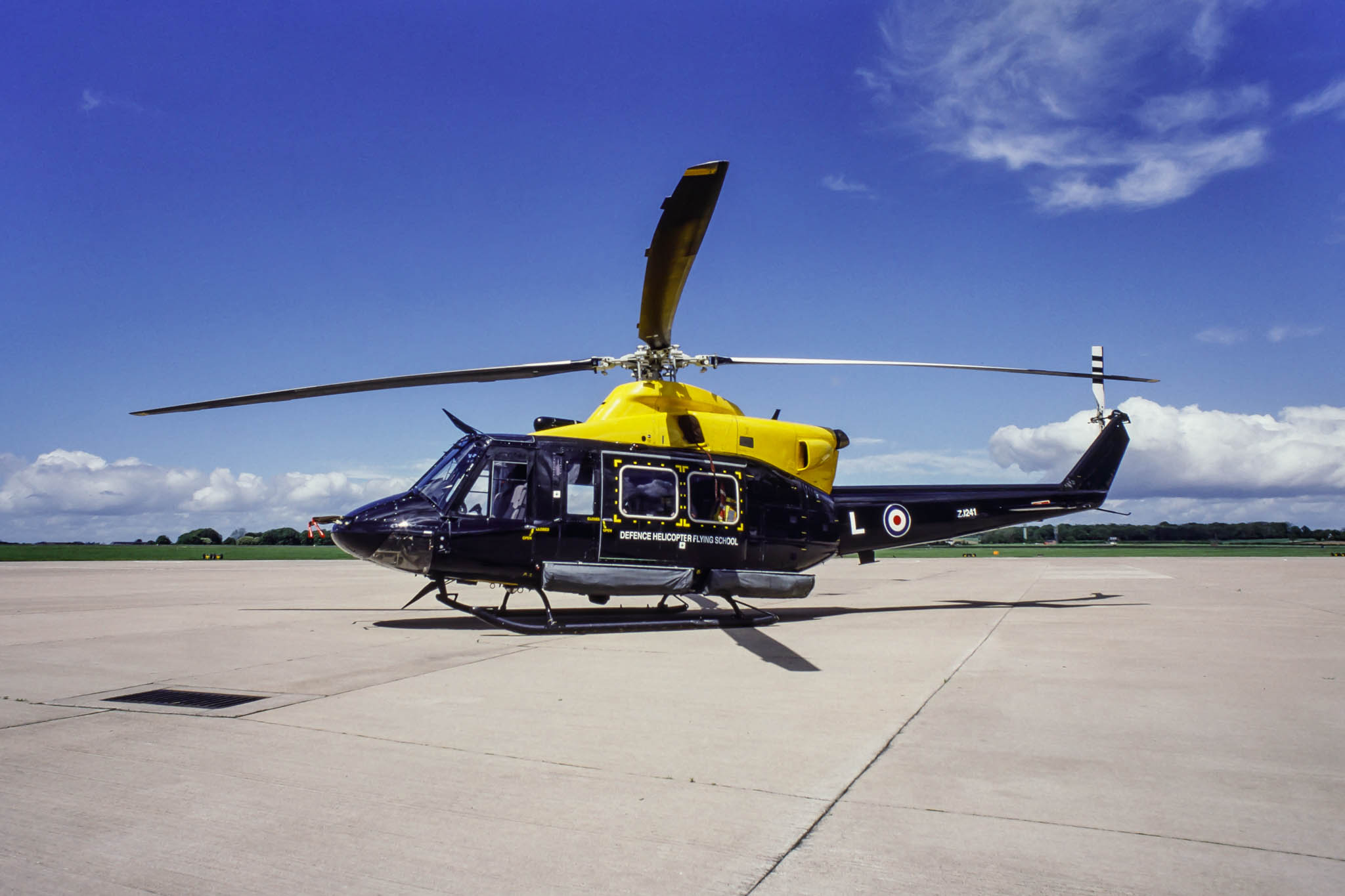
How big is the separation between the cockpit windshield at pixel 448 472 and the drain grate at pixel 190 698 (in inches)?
181

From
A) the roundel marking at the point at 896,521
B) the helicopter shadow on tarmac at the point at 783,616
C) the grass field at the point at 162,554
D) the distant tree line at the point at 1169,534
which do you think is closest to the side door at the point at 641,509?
the helicopter shadow on tarmac at the point at 783,616

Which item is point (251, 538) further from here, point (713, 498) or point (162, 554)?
point (713, 498)

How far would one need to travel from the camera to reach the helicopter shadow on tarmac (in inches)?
328

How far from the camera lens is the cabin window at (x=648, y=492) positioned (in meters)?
11.1

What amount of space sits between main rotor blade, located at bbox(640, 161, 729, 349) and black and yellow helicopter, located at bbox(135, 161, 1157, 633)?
19 centimetres

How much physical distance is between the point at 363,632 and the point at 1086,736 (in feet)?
26.8

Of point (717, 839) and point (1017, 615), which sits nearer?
point (717, 839)

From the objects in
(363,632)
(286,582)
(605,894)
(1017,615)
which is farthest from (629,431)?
(286,582)

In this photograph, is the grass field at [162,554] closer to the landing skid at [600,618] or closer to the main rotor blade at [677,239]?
the landing skid at [600,618]

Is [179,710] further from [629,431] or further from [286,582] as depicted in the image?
[286,582]

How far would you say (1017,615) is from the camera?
12.7 metres

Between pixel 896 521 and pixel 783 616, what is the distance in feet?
9.19

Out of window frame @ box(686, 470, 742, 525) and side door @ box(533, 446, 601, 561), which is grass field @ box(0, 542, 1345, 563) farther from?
window frame @ box(686, 470, 742, 525)

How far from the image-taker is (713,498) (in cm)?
1159
